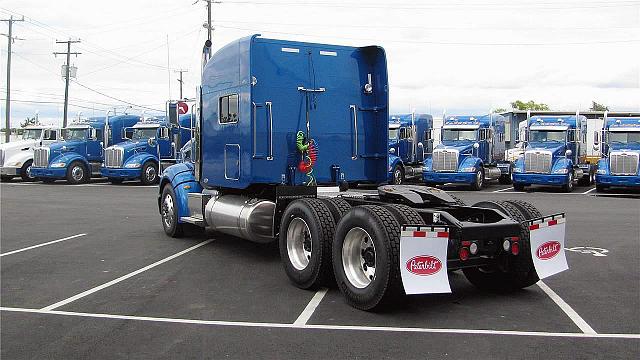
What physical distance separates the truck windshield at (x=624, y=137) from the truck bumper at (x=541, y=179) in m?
2.46

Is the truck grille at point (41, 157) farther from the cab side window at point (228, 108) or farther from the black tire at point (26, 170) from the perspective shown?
the cab side window at point (228, 108)

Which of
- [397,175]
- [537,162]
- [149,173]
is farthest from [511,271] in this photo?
[149,173]

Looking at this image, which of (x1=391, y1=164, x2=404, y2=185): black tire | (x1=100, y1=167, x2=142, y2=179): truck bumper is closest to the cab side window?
(x1=391, y1=164, x2=404, y2=185): black tire

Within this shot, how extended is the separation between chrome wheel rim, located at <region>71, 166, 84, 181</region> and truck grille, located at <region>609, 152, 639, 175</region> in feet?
74.8

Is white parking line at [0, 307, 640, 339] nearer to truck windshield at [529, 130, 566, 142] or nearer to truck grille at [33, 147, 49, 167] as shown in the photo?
truck windshield at [529, 130, 566, 142]

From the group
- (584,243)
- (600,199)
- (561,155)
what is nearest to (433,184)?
(561,155)

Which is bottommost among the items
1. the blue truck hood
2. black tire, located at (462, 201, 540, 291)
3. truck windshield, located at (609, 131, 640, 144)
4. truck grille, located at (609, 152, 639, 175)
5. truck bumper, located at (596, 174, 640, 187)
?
black tire, located at (462, 201, 540, 291)

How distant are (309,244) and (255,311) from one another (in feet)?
4.75

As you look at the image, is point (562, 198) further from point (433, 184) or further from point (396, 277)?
point (396, 277)

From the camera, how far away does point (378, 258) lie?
607cm

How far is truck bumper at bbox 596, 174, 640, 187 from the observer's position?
2284 centimetres

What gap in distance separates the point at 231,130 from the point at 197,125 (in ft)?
5.80

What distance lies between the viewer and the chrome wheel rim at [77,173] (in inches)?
1162

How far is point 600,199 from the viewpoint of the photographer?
21.2 metres
